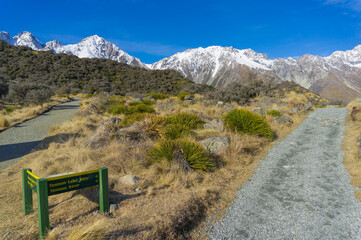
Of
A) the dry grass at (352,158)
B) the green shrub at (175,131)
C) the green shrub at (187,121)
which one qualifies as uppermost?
the green shrub at (187,121)

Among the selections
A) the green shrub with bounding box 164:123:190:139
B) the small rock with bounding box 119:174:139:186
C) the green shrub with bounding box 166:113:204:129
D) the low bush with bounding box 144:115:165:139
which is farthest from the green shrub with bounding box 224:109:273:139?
the small rock with bounding box 119:174:139:186

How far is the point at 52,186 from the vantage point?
2.65m

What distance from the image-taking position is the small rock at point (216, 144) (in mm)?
6443

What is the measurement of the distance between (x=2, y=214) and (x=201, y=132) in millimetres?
6066

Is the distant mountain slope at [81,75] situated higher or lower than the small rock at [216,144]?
higher

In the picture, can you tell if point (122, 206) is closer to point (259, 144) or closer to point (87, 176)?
point (87, 176)

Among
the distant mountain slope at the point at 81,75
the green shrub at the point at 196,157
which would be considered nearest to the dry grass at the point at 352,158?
the green shrub at the point at 196,157

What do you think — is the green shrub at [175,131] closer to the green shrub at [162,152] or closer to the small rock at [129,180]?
the green shrub at [162,152]

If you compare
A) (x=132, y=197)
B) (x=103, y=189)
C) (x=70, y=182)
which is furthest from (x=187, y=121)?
(x=70, y=182)

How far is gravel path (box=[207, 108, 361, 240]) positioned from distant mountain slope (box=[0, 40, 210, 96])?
29431 mm

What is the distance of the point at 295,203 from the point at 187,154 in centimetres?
256

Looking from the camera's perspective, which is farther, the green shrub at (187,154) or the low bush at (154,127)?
the low bush at (154,127)

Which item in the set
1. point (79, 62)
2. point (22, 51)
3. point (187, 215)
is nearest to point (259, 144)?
point (187, 215)

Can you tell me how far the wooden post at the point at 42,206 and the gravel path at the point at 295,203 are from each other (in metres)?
2.18
